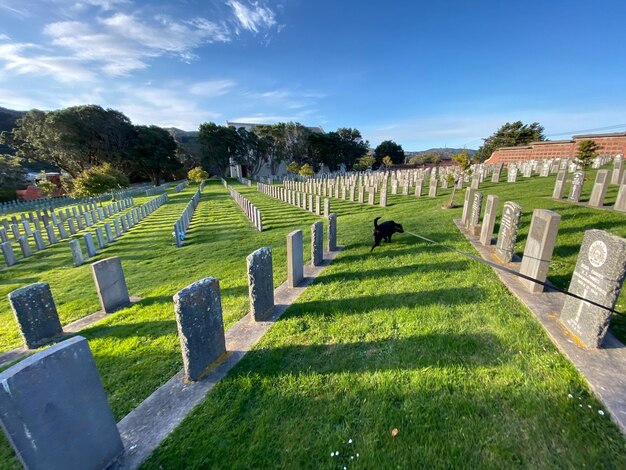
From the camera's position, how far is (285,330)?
337 centimetres

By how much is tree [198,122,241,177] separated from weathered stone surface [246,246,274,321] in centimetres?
4942

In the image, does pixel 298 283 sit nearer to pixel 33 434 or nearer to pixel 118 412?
pixel 118 412

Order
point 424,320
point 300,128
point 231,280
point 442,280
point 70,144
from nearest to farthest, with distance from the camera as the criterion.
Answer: point 424,320
point 442,280
point 231,280
point 70,144
point 300,128

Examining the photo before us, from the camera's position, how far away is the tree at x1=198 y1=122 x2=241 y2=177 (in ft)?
152

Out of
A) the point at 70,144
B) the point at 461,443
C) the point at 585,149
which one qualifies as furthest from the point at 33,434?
the point at 70,144

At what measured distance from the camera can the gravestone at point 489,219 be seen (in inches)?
199

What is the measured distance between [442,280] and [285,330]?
2658 millimetres

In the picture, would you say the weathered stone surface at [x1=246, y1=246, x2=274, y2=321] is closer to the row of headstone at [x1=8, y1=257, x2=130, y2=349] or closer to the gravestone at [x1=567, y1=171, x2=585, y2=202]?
the row of headstone at [x1=8, y1=257, x2=130, y2=349]

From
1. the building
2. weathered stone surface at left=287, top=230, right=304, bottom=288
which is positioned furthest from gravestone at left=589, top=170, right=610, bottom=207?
the building

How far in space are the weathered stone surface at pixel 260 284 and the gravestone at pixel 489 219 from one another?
4495 mm

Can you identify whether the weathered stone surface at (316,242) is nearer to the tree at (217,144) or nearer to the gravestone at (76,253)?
the gravestone at (76,253)

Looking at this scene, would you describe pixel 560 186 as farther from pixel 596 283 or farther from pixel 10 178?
pixel 10 178

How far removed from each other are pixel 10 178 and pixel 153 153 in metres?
17.4

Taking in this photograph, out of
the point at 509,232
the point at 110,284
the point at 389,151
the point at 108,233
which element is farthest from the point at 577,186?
the point at 389,151
